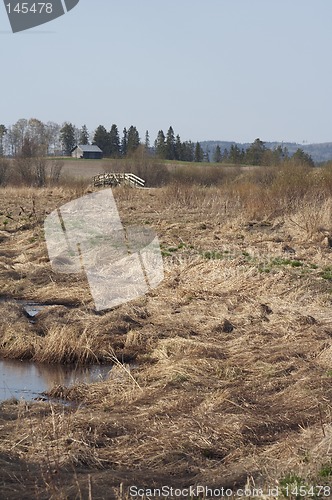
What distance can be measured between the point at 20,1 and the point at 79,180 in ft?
103

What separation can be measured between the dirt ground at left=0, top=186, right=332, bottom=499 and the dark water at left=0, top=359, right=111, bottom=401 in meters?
0.24

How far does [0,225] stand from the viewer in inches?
1016

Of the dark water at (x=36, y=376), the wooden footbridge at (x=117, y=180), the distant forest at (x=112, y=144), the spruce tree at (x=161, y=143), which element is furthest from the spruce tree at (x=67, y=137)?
the dark water at (x=36, y=376)

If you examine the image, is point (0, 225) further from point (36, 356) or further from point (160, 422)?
point (160, 422)

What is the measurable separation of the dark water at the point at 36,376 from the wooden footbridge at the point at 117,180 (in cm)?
2818

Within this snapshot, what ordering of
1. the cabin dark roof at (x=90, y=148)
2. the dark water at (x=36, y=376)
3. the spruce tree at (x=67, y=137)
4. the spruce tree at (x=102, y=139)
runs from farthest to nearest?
1. the spruce tree at (x=67, y=137)
2. the spruce tree at (x=102, y=139)
3. the cabin dark roof at (x=90, y=148)
4. the dark water at (x=36, y=376)

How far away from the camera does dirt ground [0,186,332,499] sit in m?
6.41

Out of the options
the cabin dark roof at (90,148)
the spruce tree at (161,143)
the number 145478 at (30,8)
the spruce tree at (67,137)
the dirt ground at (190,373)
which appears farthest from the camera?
the spruce tree at (67,137)

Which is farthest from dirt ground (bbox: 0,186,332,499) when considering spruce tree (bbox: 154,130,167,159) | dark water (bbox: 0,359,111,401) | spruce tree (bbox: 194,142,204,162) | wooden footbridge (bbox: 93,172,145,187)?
spruce tree (bbox: 194,142,204,162)

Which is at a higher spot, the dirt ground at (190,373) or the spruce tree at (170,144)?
the spruce tree at (170,144)

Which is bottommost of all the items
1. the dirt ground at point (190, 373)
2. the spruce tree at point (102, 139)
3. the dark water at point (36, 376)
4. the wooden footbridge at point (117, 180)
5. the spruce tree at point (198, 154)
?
the dark water at point (36, 376)

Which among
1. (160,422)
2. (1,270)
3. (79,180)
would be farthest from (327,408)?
(79,180)

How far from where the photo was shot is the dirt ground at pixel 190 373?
21.0 feet

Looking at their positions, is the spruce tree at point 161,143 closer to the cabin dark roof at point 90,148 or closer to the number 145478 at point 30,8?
the cabin dark roof at point 90,148
